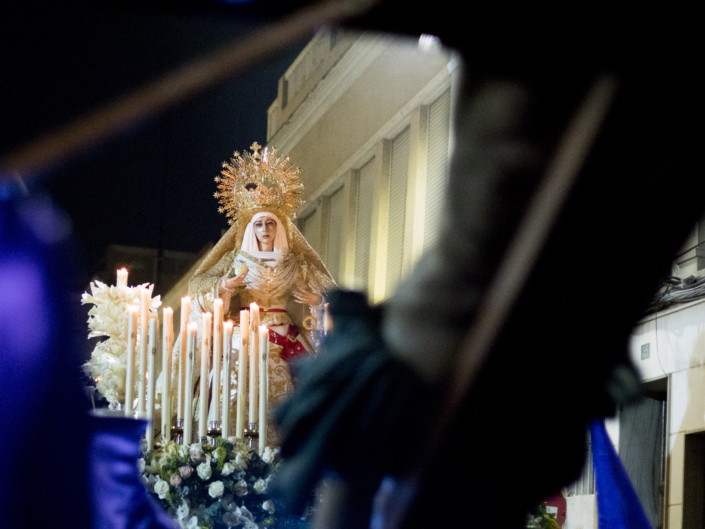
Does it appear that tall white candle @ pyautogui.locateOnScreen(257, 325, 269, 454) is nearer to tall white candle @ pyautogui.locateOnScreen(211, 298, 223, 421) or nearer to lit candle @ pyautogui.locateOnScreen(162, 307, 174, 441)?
tall white candle @ pyautogui.locateOnScreen(211, 298, 223, 421)

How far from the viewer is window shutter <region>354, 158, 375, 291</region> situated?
21.2ft

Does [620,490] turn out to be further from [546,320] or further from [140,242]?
[140,242]

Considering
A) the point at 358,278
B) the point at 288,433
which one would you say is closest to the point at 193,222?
the point at 358,278

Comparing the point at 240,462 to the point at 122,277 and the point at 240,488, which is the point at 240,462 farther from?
the point at 122,277

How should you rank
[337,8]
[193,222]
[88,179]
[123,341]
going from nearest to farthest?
[337,8], [123,341], [88,179], [193,222]

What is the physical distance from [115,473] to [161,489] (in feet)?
3.54

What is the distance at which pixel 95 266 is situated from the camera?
472 centimetres

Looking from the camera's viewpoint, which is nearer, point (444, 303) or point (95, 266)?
point (444, 303)

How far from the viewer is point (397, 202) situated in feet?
20.2

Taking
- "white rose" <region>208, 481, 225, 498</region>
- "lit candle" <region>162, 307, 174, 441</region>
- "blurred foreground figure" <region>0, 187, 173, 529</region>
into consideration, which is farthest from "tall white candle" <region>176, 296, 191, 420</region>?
"blurred foreground figure" <region>0, 187, 173, 529</region>

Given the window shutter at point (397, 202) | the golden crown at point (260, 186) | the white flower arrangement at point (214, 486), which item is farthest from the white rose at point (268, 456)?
the window shutter at point (397, 202)

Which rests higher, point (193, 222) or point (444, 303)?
point (193, 222)

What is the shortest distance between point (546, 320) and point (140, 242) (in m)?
4.85

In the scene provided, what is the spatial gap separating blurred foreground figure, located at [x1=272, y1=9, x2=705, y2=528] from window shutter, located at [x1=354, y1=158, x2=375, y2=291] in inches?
227
